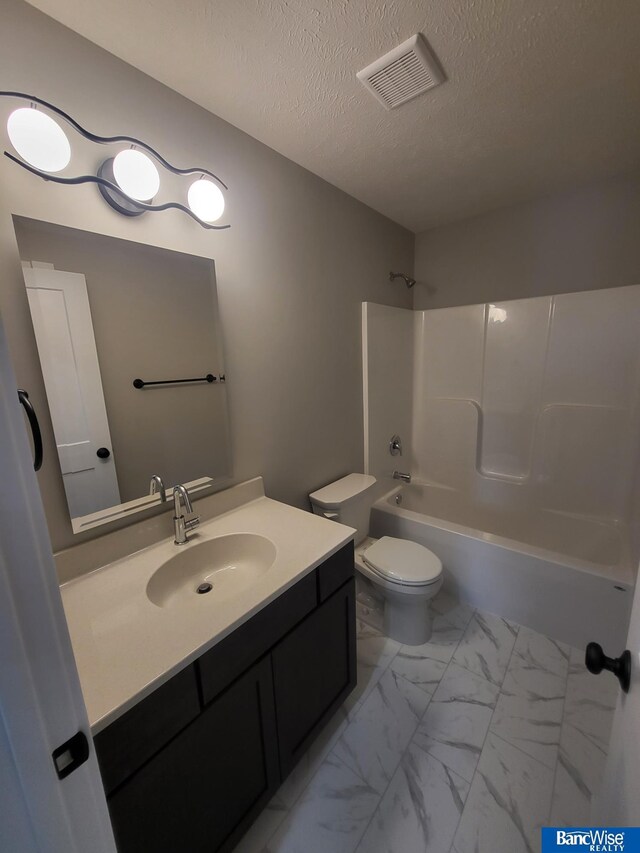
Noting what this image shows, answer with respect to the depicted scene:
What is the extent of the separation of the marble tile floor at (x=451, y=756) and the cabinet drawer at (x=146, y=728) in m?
0.70

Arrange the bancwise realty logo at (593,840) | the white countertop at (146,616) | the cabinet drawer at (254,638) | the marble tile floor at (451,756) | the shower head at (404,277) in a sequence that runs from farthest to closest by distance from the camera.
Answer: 1. the shower head at (404,277)
2. the marble tile floor at (451,756)
3. the cabinet drawer at (254,638)
4. the white countertop at (146,616)
5. the bancwise realty logo at (593,840)

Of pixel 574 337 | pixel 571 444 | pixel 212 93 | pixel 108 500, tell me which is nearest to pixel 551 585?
pixel 571 444

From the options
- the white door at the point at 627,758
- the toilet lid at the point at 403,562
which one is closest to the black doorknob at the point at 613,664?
the white door at the point at 627,758

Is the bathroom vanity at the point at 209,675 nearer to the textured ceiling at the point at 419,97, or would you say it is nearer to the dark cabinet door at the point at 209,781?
the dark cabinet door at the point at 209,781

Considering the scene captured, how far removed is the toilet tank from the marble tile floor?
0.66 m

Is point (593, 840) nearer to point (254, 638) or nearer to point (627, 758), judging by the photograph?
point (627, 758)

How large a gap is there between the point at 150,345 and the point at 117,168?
0.53 meters

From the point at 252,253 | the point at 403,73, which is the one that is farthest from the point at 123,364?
the point at 403,73

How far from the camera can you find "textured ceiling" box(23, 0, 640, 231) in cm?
97

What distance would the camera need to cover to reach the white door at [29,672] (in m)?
0.37

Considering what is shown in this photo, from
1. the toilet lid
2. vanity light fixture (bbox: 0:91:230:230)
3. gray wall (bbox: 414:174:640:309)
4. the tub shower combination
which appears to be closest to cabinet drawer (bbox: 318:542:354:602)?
the toilet lid

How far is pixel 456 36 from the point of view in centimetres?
106

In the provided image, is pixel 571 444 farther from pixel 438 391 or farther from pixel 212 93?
pixel 212 93

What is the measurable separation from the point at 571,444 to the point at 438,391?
942 mm
